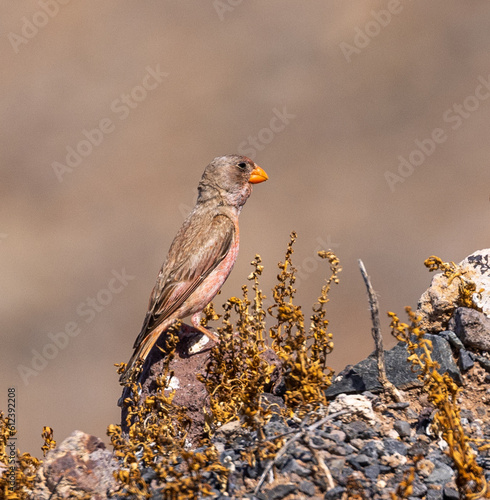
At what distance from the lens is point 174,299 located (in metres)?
5.77

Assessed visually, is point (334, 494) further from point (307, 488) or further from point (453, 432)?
point (453, 432)

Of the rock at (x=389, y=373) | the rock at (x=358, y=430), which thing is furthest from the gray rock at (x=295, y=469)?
the rock at (x=389, y=373)

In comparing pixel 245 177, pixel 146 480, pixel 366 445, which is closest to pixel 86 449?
pixel 146 480

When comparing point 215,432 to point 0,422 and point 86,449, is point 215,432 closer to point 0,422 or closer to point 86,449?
point 86,449

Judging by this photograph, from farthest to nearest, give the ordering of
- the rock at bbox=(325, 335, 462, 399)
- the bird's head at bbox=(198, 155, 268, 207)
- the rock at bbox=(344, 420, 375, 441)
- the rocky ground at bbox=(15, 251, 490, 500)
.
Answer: the bird's head at bbox=(198, 155, 268, 207) → the rock at bbox=(325, 335, 462, 399) → the rock at bbox=(344, 420, 375, 441) → the rocky ground at bbox=(15, 251, 490, 500)

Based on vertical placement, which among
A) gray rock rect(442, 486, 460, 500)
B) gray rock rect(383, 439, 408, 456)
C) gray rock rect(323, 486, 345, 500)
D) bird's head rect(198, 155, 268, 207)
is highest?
Result: bird's head rect(198, 155, 268, 207)

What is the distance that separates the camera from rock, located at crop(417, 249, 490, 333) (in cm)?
579

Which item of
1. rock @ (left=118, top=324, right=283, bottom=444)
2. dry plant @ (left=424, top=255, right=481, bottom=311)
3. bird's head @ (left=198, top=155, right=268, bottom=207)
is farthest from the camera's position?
bird's head @ (left=198, top=155, right=268, bottom=207)

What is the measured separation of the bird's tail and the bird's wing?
0.04 m

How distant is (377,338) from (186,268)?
1.97 metres

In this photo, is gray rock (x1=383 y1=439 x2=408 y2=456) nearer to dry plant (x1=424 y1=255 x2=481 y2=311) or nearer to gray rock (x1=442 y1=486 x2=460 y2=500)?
gray rock (x1=442 y1=486 x2=460 y2=500)

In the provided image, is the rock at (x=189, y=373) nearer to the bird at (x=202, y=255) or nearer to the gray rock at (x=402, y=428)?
the bird at (x=202, y=255)

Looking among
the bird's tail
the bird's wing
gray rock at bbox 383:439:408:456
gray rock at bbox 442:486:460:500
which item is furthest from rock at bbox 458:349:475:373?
the bird's tail

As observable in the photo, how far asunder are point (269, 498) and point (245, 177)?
3537 millimetres
